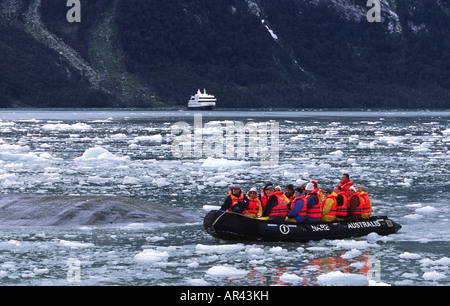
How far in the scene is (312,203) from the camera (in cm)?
1758

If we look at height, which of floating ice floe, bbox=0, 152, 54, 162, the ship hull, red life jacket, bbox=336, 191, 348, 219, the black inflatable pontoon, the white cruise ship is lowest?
the ship hull

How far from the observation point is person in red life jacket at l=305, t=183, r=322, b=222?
17.5m

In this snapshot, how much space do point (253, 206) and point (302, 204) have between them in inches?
47.2

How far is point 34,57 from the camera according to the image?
644ft

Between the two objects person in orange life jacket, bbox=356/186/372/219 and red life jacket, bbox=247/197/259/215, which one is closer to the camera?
red life jacket, bbox=247/197/259/215

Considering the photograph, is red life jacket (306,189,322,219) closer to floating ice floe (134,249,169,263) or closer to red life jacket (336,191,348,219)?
red life jacket (336,191,348,219)

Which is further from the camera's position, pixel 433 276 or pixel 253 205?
pixel 253 205

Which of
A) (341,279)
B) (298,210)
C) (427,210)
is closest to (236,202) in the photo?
(298,210)

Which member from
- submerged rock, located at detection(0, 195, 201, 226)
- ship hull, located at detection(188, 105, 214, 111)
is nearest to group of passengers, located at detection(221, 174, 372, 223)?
submerged rock, located at detection(0, 195, 201, 226)

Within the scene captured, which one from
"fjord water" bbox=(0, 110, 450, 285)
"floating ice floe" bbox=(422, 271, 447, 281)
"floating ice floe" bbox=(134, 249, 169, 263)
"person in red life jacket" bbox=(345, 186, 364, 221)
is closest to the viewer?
"floating ice floe" bbox=(422, 271, 447, 281)

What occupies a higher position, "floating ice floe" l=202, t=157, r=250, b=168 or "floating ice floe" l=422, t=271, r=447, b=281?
"floating ice floe" l=422, t=271, r=447, b=281

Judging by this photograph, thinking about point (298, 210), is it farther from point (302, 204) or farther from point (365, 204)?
point (365, 204)

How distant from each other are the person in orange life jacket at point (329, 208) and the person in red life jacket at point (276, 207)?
1055 millimetres

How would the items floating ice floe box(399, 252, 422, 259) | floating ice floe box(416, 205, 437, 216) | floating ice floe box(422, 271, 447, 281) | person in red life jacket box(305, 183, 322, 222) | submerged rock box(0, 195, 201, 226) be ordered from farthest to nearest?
floating ice floe box(416, 205, 437, 216) → submerged rock box(0, 195, 201, 226) → person in red life jacket box(305, 183, 322, 222) → floating ice floe box(399, 252, 422, 259) → floating ice floe box(422, 271, 447, 281)
